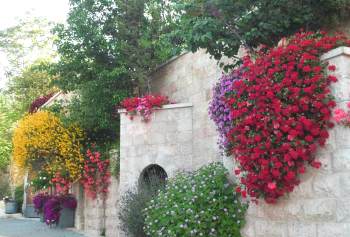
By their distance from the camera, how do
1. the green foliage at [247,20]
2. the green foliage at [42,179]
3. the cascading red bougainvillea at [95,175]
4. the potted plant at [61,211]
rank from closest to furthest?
the green foliage at [247,20] < the cascading red bougainvillea at [95,175] < the potted plant at [61,211] < the green foliage at [42,179]

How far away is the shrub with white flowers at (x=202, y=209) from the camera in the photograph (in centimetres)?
570

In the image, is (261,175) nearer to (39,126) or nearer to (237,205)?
(237,205)

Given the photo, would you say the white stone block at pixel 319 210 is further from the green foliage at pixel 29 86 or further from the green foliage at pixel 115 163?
the green foliage at pixel 29 86

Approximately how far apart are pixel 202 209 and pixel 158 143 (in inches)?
113

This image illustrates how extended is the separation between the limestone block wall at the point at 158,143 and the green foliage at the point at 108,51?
1.10m

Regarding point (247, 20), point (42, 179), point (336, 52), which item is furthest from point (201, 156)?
point (42, 179)

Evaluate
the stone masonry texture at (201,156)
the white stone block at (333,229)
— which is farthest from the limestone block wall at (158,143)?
the white stone block at (333,229)

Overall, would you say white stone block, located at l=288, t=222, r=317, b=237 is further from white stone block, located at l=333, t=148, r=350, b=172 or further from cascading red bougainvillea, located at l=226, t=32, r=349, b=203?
white stone block, located at l=333, t=148, r=350, b=172

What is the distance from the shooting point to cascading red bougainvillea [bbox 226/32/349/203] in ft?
14.9

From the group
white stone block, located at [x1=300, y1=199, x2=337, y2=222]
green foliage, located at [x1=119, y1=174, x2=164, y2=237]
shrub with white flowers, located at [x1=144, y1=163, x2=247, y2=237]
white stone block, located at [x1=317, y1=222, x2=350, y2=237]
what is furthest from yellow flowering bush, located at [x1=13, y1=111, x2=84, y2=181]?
white stone block, located at [x1=317, y1=222, x2=350, y2=237]

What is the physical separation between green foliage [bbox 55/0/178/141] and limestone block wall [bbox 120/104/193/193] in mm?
1100

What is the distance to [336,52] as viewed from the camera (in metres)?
4.54

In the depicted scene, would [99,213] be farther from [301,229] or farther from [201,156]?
[301,229]

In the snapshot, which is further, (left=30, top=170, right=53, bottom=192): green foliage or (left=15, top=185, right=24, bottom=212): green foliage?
(left=15, top=185, right=24, bottom=212): green foliage
